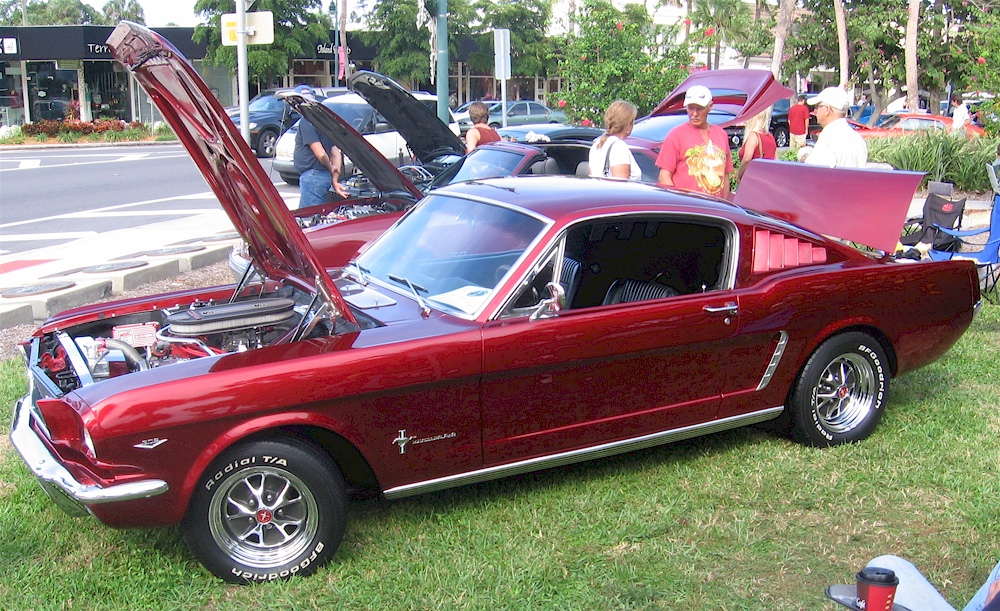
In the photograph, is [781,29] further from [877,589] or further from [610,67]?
[877,589]

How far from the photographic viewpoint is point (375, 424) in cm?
372

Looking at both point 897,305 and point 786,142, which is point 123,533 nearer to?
point 897,305

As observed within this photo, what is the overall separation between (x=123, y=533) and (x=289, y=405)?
1138 millimetres

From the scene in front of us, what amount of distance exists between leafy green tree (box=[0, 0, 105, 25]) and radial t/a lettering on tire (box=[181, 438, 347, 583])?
8652 cm

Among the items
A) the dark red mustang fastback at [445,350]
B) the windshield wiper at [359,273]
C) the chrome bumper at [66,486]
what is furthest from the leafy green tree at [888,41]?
the chrome bumper at [66,486]

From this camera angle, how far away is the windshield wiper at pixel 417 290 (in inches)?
161

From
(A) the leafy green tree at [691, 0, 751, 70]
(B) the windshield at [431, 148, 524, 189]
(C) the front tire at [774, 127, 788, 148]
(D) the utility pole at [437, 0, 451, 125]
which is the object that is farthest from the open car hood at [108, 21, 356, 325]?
(A) the leafy green tree at [691, 0, 751, 70]

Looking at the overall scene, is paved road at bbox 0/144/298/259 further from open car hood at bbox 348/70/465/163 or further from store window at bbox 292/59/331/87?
store window at bbox 292/59/331/87

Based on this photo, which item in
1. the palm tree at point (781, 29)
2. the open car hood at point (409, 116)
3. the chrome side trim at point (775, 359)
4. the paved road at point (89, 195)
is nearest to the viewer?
the chrome side trim at point (775, 359)

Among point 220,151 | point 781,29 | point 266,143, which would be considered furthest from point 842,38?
point 220,151

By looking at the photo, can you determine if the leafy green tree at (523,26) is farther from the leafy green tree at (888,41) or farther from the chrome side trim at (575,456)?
the chrome side trim at (575,456)

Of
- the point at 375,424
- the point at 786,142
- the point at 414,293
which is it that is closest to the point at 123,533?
the point at 375,424

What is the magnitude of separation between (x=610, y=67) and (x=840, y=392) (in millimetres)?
11049

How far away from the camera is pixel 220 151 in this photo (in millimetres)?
4027
